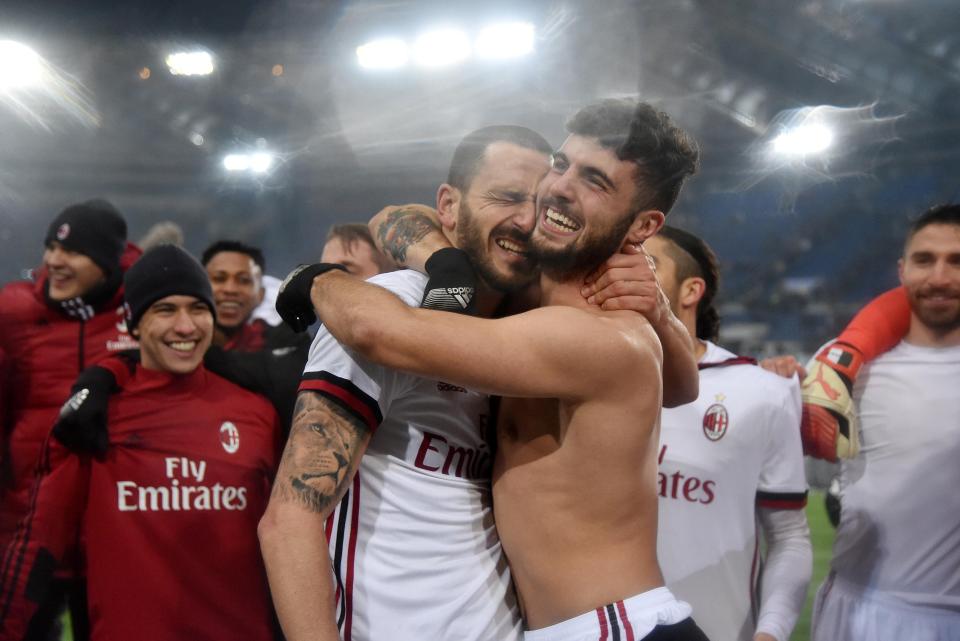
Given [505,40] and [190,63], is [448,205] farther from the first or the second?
[190,63]

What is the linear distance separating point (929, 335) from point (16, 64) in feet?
16.4

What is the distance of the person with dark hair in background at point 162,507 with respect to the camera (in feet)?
6.18

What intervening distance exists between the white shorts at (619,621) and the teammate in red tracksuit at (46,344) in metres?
2.04

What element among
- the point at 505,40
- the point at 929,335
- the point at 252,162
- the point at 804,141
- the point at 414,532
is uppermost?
the point at 505,40

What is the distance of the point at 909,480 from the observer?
2.40 meters

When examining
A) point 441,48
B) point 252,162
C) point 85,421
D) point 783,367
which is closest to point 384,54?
point 441,48

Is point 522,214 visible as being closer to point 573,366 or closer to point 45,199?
point 573,366

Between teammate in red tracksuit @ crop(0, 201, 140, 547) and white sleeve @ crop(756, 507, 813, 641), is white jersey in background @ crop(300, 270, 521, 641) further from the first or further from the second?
teammate in red tracksuit @ crop(0, 201, 140, 547)

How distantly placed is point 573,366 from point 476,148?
21.7 inches

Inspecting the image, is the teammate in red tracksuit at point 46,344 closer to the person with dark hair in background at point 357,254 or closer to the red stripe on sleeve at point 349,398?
the person with dark hair in background at point 357,254

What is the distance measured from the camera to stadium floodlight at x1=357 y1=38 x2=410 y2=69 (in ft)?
22.7

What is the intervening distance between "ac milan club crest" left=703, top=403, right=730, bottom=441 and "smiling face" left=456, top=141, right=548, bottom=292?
2.50 ft

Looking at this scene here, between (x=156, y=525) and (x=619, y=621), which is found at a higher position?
(x=156, y=525)

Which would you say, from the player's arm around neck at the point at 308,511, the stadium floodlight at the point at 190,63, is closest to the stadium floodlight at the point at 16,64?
the stadium floodlight at the point at 190,63
